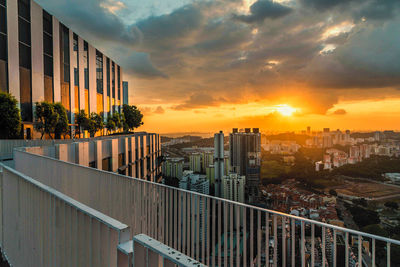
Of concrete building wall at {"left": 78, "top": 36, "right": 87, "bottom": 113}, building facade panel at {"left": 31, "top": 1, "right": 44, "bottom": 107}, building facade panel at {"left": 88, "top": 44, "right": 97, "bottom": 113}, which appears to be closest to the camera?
building facade panel at {"left": 31, "top": 1, "right": 44, "bottom": 107}

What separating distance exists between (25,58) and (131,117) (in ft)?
112

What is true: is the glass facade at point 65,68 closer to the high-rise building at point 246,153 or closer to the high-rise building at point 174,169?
the high-rise building at point 174,169

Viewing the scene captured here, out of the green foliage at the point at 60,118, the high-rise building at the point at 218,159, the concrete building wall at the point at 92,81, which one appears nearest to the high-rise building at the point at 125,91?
the concrete building wall at the point at 92,81

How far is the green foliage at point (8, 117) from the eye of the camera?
20.2 m

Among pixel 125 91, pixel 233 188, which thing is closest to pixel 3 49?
pixel 233 188

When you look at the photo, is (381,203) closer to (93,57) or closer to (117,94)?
(93,57)

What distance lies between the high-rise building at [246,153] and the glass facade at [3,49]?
30.6 metres

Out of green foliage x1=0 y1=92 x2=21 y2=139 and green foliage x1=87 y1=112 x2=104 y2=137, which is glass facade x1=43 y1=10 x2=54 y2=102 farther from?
green foliage x1=0 y1=92 x2=21 y2=139

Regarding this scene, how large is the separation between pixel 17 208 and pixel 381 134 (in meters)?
36.4

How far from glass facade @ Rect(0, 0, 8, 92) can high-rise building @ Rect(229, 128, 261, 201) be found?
1206 inches

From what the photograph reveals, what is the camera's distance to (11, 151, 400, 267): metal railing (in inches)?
120

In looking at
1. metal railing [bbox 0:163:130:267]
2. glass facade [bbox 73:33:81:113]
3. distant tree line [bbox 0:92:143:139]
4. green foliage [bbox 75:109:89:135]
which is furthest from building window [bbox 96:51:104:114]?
metal railing [bbox 0:163:130:267]

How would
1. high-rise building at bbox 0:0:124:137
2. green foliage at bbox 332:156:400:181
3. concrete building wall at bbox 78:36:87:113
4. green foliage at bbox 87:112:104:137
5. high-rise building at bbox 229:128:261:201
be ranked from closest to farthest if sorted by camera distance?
green foliage at bbox 332:156:400:181 → high-rise building at bbox 0:0:124:137 → green foliage at bbox 87:112:104:137 → high-rise building at bbox 229:128:261:201 → concrete building wall at bbox 78:36:87:113

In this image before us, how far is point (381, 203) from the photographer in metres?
16.4
